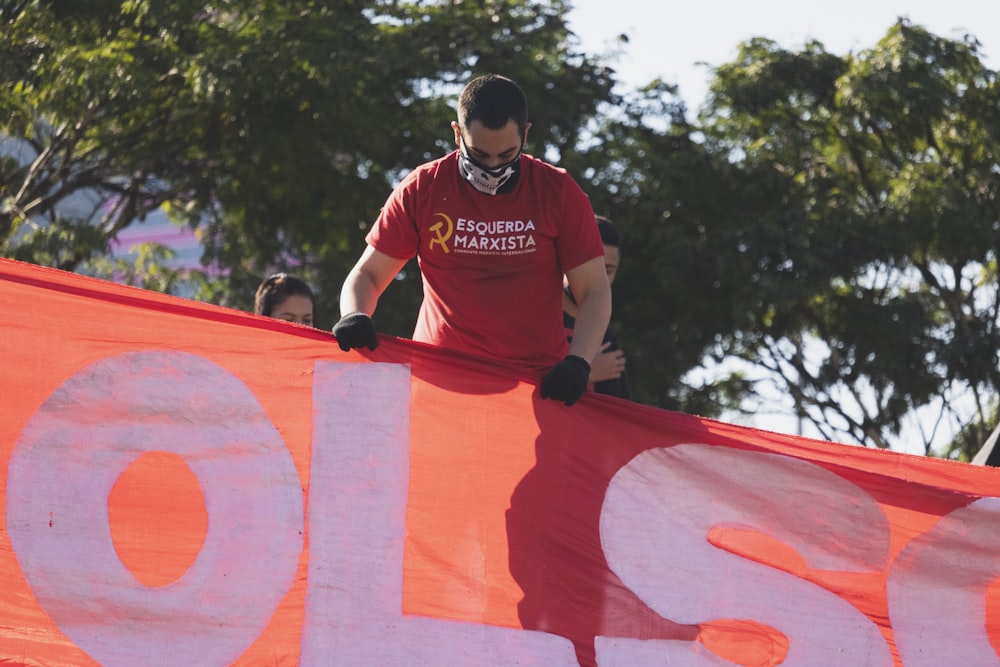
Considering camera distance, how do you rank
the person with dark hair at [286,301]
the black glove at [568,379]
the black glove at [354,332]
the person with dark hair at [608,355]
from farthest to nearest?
the person with dark hair at [608,355], the person with dark hair at [286,301], the black glove at [354,332], the black glove at [568,379]

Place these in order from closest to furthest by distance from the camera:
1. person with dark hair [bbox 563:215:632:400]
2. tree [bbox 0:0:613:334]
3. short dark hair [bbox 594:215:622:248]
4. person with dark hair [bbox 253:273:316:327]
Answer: person with dark hair [bbox 253:273:316:327], person with dark hair [bbox 563:215:632:400], short dark hair [bbox 594:215:622:248], tree [bbox 0:0:613:334]

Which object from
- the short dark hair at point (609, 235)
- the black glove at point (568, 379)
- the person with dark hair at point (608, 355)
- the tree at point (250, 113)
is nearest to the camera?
the black glove at point (568, 379)

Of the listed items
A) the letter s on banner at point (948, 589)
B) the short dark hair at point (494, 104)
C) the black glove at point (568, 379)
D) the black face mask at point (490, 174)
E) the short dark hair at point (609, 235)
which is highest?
the short dark hair at point (609, 235)

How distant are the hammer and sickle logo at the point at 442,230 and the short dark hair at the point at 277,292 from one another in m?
1.24

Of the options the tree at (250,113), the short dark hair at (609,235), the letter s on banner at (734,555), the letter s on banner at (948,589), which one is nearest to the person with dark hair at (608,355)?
the short dark hair at (609,235)

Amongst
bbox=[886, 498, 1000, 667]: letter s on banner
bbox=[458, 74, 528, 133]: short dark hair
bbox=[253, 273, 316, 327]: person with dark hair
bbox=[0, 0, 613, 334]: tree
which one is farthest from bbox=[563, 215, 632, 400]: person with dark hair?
bbox=[0, 0, 613, 334]: tree

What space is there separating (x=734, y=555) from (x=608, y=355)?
1436 millimetres

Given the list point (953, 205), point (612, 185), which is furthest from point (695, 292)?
point (953, 205)

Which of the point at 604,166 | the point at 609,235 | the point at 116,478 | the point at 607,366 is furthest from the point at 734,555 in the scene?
the point at 604,166

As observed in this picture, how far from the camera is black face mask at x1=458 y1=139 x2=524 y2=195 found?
3652 mm

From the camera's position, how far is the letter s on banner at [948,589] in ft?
12.1

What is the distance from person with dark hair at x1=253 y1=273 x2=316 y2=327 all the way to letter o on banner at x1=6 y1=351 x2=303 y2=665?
3.16 ft

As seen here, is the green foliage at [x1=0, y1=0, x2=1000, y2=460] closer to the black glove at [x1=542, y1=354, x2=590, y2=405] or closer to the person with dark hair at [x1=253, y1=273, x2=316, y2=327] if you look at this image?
the person with dark hair at [x1=253, y1=273, x2=316, y2=327]

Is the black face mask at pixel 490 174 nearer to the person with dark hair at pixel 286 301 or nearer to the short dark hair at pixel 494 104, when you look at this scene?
the short dark hair at pixel 494 104
